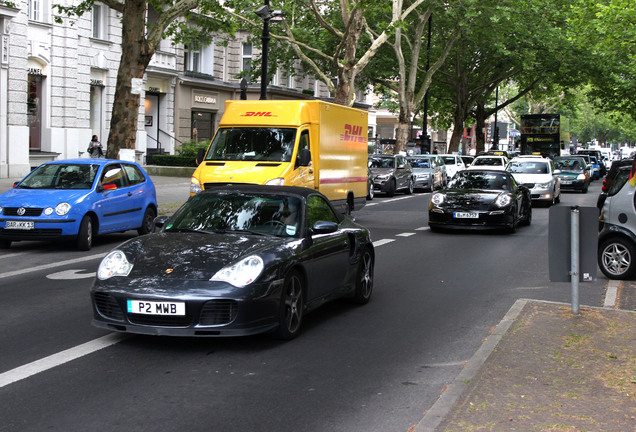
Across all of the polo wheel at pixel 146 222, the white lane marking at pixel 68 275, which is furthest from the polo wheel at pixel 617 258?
the polo wheel at pixel 146 222

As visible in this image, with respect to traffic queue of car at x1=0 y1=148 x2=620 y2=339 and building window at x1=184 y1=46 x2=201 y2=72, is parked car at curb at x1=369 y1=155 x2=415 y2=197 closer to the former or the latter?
building window at x1=184 y1=46 x2=201 y2=72

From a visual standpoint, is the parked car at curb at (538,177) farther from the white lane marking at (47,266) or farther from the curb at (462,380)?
the curb at (462,380)

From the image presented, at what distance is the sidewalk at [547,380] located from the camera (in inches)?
197

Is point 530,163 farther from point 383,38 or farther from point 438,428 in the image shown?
point 438,428

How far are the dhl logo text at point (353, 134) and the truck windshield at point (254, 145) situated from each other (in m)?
2.65

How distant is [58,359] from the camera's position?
658 centimetres

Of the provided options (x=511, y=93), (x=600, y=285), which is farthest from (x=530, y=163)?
(x=511, y=93)

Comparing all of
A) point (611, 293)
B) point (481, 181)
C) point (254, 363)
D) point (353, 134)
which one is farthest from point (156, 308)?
point (353, 134)

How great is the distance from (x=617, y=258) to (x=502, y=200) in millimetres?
6405

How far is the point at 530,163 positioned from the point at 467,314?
20.7 meters

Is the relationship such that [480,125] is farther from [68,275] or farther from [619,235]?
[68,275]

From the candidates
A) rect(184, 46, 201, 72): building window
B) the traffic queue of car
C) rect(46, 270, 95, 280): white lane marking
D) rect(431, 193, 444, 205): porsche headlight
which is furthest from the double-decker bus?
rect(46, 270, 95, 280): white lane marking

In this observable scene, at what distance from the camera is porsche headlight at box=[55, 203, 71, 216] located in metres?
13.7

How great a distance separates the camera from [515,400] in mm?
5426
